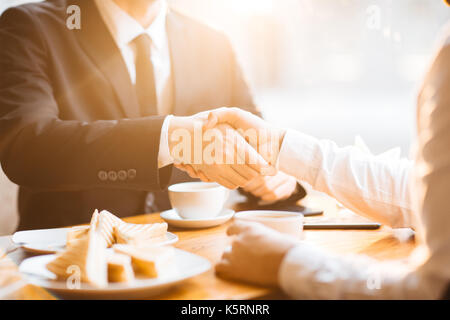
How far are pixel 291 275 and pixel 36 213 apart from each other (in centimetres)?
121

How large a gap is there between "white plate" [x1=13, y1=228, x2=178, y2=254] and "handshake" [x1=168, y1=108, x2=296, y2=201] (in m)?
0.37

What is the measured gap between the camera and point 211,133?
1172mm

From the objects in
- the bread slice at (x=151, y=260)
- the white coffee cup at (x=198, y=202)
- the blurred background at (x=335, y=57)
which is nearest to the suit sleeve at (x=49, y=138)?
the white coffee cup at (x=198, y=202)

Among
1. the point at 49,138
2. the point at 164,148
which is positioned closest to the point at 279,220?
the point at 164,148

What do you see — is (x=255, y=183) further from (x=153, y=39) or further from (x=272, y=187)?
(x=153, y=39)

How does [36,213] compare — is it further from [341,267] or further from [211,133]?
[341,267]

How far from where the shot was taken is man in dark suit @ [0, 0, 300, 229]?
3.56 ft

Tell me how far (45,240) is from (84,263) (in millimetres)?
297

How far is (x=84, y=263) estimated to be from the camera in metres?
0.55

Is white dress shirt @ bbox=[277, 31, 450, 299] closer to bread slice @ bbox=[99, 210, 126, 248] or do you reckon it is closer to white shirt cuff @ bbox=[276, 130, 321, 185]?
bread slice @ bbox=[99, 210, 126, 248]

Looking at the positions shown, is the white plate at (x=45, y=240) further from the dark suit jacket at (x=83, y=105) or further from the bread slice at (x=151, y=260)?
the dark suit jacket at (x=83, y=105)

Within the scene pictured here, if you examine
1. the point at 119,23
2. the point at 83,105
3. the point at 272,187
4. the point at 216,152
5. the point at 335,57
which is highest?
the point at 119,23

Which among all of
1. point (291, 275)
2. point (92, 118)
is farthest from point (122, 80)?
point (291, 275)

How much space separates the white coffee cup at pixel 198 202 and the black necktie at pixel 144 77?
0.65 m
